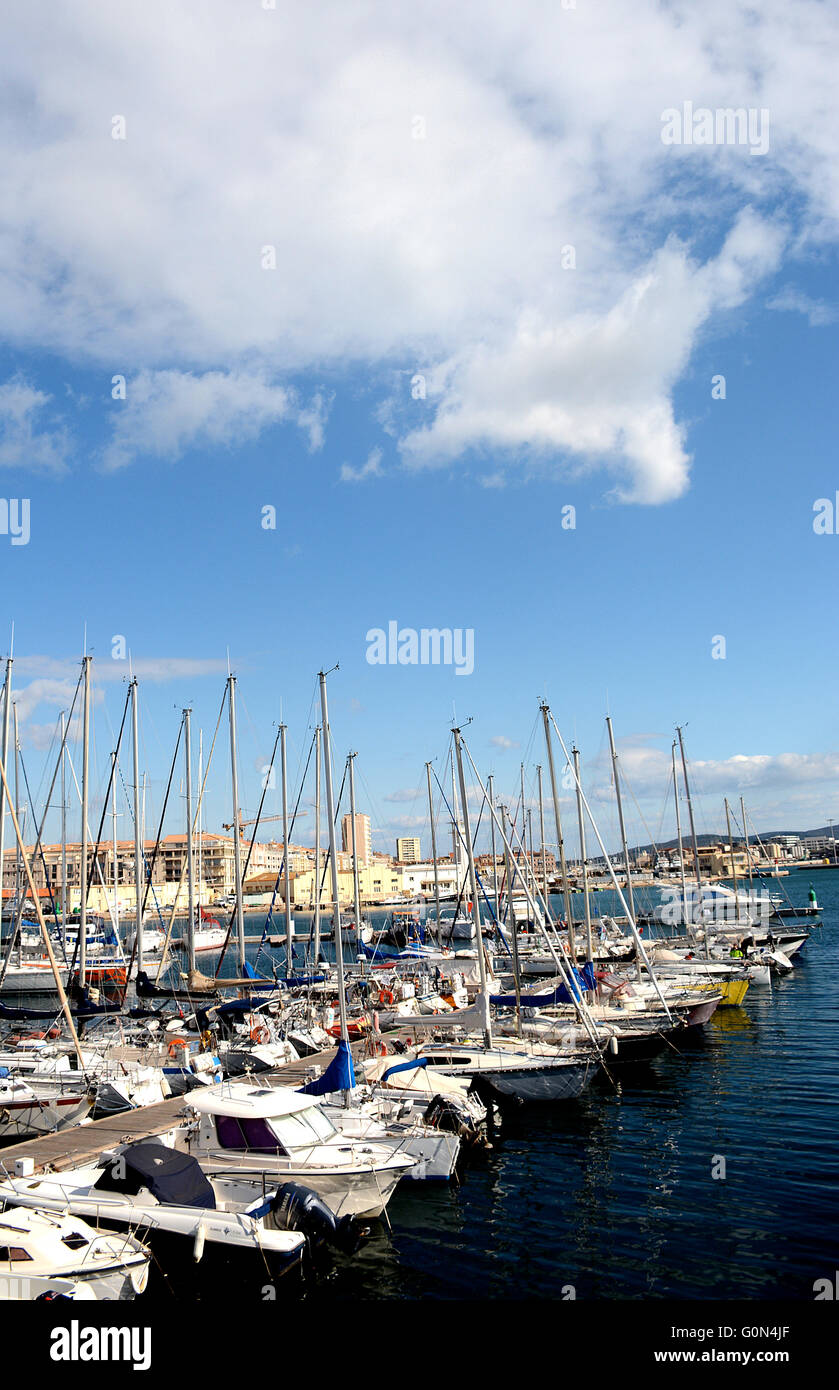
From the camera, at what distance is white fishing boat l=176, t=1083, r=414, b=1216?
59.9ft

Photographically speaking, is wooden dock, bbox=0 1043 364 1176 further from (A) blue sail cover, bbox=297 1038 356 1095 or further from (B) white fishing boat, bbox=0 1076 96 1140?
(A) blue sail cover, bbox=297 1038 356 1095

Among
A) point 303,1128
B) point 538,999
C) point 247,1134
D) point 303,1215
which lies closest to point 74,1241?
point 303,1215

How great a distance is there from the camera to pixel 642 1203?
19438mm

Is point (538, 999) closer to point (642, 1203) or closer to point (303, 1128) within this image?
point (642, 1203)

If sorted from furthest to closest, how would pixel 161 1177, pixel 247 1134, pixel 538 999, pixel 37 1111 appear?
pixel 538 999, pixel 37 1111, pixel 247 1134, pixel 161 1177


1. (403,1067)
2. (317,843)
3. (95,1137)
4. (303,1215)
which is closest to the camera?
(303,1215)

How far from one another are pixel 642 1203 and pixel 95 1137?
1424cm

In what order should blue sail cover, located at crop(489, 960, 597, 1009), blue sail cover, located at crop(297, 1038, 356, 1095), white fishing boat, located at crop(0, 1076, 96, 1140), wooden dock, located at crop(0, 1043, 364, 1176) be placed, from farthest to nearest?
blue sail cover, located at crop(489, 960, 597, 1009) < white fishing boat, located at crop(0, 1076, 96, 1140) < blue sail cover, located at crop(297, 1038, 356, 1095) < wooden dock, located at crop(0, 1043, 364, 1176)

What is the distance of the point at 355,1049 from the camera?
3048cm

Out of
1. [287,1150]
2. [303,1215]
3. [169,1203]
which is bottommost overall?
[303,1215]

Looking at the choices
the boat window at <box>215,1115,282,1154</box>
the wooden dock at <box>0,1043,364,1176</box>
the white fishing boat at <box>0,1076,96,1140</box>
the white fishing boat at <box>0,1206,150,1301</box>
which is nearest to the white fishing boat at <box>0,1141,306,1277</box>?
the white fishing boat at <box>0,1206,150,1301</box>
